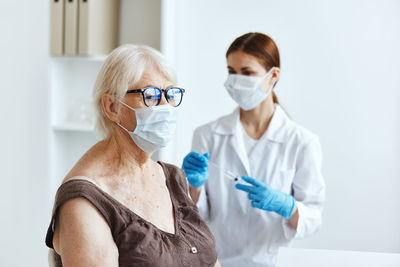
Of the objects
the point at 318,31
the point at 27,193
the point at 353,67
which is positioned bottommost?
the point at 27,193

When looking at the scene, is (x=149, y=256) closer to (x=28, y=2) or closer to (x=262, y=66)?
(x=262, y=66)

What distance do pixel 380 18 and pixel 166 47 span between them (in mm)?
1068

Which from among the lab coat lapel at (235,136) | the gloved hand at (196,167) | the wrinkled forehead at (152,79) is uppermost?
the wrinkled forehead at (152,79)

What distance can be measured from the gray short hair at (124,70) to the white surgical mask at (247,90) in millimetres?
584

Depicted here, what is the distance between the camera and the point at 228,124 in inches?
75.7

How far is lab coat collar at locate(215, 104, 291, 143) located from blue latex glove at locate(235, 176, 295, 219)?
0.22 meters

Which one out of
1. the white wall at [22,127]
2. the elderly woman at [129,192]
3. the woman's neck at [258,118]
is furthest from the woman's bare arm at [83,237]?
the white wall at [22,127]

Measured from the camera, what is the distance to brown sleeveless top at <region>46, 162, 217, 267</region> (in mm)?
1097

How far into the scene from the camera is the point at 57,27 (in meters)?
2.41

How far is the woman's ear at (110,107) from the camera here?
125 centimetres


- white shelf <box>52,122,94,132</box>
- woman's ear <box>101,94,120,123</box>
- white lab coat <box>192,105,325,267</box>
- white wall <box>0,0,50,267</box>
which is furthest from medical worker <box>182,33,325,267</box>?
white wall <box>0,0,50,267</box>

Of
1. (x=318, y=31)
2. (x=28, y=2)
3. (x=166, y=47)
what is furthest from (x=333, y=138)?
(x=28, y=2)

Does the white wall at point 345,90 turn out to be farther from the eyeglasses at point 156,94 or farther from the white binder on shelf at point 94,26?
the eyeglasses at point 156,94

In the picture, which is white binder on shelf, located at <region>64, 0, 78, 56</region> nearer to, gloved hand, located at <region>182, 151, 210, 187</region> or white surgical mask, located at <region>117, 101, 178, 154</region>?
gloved hand, located at <region>182, 151, 210, 187</region>
